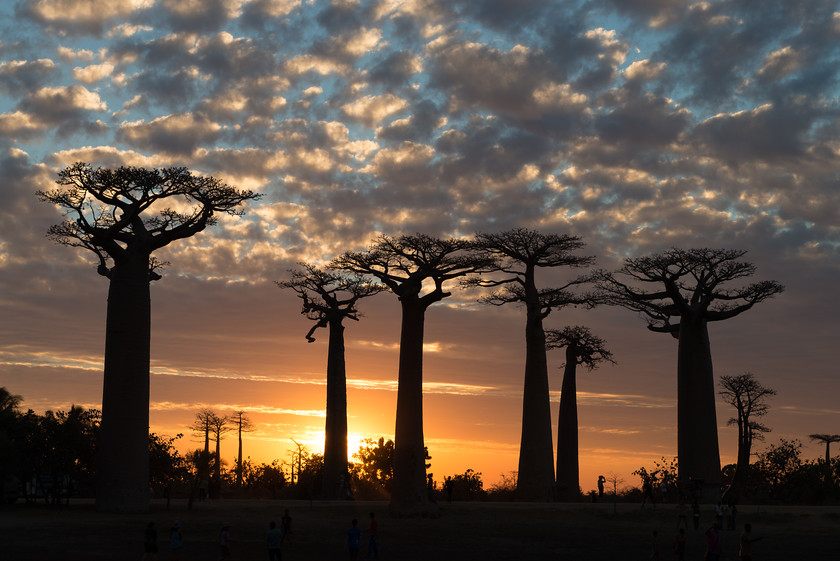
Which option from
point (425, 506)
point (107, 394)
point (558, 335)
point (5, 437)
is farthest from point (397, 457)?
point (558, 335)

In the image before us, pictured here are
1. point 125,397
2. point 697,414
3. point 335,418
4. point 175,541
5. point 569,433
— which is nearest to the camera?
point 175,541

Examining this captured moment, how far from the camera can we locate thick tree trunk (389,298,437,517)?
96.4 feet

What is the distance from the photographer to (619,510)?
30562mm

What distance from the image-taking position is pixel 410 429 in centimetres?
2972

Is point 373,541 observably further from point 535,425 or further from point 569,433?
point 569,433

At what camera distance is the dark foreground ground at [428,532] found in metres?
20.9

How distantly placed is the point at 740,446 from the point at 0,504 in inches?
1429

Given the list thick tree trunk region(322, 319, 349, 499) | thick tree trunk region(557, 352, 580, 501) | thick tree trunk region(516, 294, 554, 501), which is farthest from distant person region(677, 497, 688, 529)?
thick tree trunk region(557, 352, 580, 501)

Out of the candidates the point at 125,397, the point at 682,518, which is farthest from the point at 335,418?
the point at 682,518

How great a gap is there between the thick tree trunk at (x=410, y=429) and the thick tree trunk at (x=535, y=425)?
32.4 ft

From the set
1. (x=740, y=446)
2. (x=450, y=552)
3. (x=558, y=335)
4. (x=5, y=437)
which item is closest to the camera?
(x=450, y=552)

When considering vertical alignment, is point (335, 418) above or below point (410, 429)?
above

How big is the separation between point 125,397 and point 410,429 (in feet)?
29.7

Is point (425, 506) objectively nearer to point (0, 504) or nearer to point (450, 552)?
point (450, 552)
